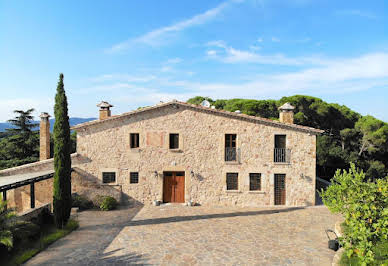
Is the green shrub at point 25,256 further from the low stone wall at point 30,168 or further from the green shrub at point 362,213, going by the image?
the green shrub at point 362,213

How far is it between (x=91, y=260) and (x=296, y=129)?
46.8 feet

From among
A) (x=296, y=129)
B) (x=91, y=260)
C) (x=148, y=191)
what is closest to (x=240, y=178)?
(x=296, y=129)

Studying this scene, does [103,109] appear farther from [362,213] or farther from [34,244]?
[362,213]

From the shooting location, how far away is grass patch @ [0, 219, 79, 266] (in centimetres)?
967

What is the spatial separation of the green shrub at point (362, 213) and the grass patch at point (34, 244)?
456 inches

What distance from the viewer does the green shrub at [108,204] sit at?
1703 centimetres

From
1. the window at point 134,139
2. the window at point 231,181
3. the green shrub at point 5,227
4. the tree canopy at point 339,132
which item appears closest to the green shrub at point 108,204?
the window at point 134,139

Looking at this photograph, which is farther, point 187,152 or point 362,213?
point 187,152

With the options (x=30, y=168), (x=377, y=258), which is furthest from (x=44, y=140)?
(x=377, y=258)

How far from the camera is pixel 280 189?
58.8 ft

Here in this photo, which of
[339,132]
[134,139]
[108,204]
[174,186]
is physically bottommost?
[108,204]

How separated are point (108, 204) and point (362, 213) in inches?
552

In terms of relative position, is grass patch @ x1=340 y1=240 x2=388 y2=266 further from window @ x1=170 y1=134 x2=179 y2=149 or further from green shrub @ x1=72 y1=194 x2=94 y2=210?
green shrub @ x1=72 y1=194 x2=94 y2=210

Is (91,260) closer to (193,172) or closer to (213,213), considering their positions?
(213,213)
